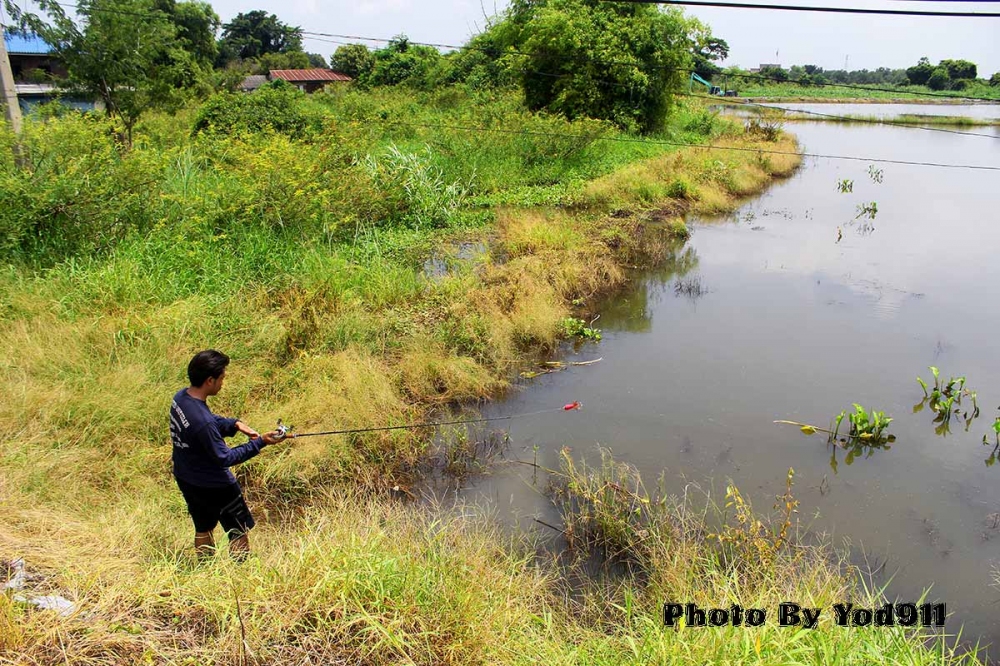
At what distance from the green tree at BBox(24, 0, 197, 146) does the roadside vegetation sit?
136 millimetres

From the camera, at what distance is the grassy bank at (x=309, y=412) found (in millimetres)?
2787

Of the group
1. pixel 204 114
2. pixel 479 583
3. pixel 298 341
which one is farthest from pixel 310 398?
pixel 204 114

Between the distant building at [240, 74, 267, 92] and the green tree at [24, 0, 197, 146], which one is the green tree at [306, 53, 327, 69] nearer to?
the distant building at [240, 74, 267, 92]

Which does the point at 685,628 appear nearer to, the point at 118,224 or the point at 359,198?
the point at 118,224

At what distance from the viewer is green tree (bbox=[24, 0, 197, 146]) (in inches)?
415

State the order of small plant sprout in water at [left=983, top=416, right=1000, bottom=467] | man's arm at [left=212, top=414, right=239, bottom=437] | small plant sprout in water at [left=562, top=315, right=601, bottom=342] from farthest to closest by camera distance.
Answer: small plant sprout in water at [left=562, top=315, right=601, bottom=342] → small plant sprout in water at [left=983, top=416, right=1000, bottom=467] → man's arm at [left=212, top=414, right=239, bottom=437]

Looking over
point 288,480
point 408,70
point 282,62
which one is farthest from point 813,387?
point 282,62

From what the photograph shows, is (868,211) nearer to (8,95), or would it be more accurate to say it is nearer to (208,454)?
(208,454)

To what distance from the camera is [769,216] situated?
595 inches

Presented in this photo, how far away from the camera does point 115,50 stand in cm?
1084

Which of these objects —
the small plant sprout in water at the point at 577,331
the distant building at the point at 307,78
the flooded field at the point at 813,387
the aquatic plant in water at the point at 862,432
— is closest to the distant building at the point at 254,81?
the distant building at the point at 307,78

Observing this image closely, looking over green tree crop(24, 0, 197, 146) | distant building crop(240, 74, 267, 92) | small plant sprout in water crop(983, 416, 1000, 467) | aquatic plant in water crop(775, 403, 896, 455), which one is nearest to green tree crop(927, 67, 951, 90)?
distant building crop(240, 74, 267, 92)

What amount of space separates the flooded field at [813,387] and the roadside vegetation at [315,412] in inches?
18.8

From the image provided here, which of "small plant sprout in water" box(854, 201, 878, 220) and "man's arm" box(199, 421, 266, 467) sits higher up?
"small plant sprout in water" box(854, 201, 878, 220)
